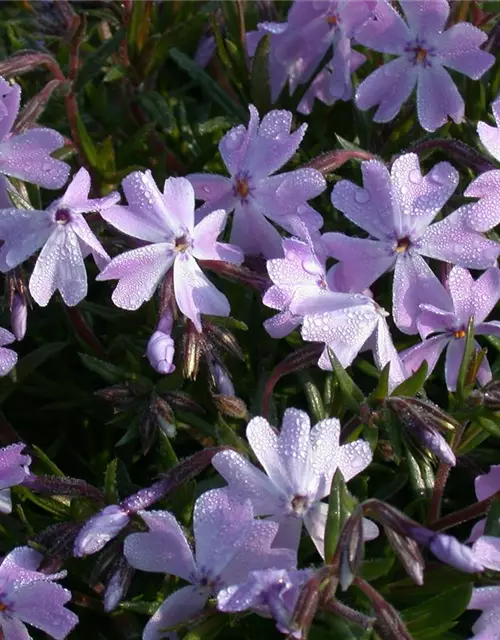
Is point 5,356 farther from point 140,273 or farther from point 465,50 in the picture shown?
point 465,50

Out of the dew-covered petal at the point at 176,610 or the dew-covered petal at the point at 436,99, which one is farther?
the dew-covered petal at the point at 436,99

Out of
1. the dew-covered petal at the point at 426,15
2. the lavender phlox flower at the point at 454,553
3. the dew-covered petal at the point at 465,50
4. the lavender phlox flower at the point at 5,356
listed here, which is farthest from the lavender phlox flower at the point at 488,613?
the dew-covered petal at the point at 426,15

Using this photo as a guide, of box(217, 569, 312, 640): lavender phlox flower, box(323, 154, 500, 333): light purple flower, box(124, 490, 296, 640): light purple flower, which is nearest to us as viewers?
box(217, 569, 312, 640): lavender phlox flower

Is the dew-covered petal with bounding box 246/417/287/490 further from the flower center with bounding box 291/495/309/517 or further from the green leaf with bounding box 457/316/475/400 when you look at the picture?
the green leaf with bounding box 457/316/475/400

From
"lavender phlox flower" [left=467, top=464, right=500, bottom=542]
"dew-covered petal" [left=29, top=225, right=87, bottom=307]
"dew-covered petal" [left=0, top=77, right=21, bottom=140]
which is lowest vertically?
"lavender phlox flower" [left=467, top=464, right=500, bottom=542]

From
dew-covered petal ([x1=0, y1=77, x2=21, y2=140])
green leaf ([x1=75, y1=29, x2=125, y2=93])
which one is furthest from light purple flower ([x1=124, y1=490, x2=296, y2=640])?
green leaf ([x1=75, y1=29, x2=125, y2=93])

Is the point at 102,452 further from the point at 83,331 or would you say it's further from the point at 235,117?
the point at 235,117

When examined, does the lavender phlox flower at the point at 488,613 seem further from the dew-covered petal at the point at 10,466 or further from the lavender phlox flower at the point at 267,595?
the dew-covered petal at the point at 10,466
